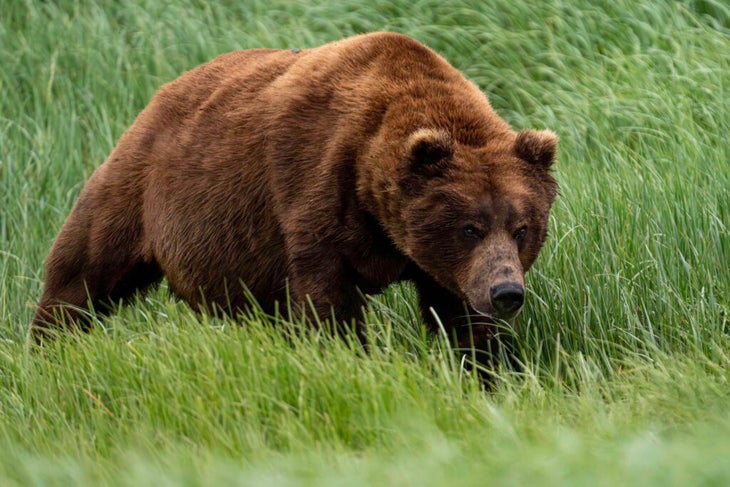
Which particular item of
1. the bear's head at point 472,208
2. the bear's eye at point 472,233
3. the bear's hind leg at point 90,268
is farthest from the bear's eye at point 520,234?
the bear's hind leg at point 90,268

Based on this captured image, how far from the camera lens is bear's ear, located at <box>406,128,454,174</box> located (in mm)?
4660

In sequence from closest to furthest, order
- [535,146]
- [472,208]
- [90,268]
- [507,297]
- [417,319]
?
[507,297], [472,208], [535,146], [417,319], [90,268]

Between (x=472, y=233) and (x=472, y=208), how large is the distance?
93 mm

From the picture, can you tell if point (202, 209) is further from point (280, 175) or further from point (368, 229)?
point (368, 229)

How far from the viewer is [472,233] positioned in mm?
4695

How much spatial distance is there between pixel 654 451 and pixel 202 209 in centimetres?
280

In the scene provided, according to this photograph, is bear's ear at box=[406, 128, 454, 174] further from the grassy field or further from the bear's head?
the grassy field

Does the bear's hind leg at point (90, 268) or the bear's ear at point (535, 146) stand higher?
the bear's ear at point (535, 146)

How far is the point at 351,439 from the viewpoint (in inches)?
153

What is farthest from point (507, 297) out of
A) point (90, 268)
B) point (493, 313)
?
point (90, 268)

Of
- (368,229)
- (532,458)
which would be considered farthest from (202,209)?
(532,458)

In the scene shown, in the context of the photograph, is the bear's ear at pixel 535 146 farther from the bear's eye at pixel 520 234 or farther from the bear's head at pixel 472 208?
the bear's eye at pixel 520 234

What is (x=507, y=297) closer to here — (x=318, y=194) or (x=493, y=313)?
(x=493, y=313)

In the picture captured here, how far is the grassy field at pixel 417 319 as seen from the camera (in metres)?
3.59
